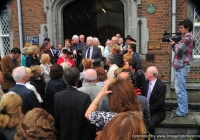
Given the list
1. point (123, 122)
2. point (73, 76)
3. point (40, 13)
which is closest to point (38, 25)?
point (40, 13)

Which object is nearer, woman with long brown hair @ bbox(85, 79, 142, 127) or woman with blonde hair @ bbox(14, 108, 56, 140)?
woman with blonde hair @ bbox(14, 108, 56, 140)

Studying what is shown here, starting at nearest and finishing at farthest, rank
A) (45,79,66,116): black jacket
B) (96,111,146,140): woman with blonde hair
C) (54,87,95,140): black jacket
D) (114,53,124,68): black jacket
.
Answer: (96,111,146,140): woman with blonde hair, (54,87,95,140): black jacket, (45,79,66,116): black jacket, (114,53,124,68): black jacket

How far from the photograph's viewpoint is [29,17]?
27.2 feet

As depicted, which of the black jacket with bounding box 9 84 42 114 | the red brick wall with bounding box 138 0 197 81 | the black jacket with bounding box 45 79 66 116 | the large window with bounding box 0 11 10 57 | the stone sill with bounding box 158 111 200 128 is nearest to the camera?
the black jacket with bounding box 9 84 42 114

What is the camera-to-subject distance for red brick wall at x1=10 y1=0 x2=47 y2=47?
26.9 feet

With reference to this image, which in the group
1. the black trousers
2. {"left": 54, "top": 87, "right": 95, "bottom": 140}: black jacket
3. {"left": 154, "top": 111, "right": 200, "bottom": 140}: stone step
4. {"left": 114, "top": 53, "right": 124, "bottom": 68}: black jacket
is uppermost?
{"left": 114, "top": 53, "right": 124, "bottom": 68}: black jacket

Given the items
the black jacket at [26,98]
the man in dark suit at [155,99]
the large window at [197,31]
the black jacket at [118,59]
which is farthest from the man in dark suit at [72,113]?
the large window at [197,31]

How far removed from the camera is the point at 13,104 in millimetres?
2555

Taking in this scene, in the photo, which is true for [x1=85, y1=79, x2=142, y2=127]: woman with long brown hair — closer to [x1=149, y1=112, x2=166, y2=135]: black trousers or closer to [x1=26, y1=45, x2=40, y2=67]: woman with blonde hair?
[x1=149, y1=112, x2=166, y2=135]: black trousers


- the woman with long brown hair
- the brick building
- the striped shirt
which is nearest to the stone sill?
the striped shirt

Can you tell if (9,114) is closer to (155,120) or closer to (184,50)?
(155,120)

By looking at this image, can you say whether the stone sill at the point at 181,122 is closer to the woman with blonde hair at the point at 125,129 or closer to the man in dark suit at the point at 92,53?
the man in dark suit at the point at 92,53

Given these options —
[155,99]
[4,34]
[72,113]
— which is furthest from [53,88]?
[4,34]

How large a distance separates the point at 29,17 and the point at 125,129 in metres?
7.44
